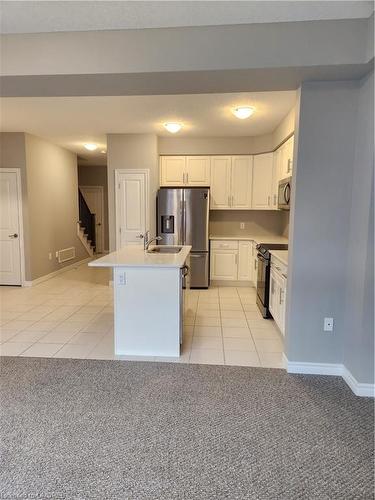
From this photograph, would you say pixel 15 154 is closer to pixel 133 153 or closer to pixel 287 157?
pixel 133 153

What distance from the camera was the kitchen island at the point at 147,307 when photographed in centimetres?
292

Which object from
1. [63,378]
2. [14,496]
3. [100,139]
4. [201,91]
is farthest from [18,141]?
[14,496]

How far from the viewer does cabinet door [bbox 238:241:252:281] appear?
549 cm

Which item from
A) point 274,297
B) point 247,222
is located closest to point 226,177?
point 247,222

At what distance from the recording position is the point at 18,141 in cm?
531

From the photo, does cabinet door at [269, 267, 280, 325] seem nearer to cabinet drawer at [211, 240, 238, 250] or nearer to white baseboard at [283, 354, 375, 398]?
white baseboard at [283, 354, 375, 398]

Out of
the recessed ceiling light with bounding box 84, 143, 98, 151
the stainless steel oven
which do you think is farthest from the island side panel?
the recessed ceiling light with bounding box 84, 143, 98, 151

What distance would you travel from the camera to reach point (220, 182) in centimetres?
567

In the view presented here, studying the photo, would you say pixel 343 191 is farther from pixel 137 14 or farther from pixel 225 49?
pixel 137 14

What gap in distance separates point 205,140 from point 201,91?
295 cm

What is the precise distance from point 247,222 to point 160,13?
4.29 metres

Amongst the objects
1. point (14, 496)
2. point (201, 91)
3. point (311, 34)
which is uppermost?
point (311, 34)

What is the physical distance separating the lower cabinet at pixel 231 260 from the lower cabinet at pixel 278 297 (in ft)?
5.57

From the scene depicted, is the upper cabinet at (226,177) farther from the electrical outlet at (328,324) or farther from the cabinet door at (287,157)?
the electrical outlet at (328,324)
